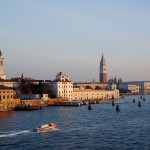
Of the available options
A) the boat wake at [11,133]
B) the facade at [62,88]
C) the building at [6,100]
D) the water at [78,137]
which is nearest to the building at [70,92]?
the facade at [62,88]

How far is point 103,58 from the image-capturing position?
82.1m

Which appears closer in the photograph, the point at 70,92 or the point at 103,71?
the point at 70,92

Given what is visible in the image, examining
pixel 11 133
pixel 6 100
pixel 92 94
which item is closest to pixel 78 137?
pixel 11 133

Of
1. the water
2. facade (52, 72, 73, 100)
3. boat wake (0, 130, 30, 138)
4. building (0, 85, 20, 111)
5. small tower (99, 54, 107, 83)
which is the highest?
small tower (99, 54, 107, 83)

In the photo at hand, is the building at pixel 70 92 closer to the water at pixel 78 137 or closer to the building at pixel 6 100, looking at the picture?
the building at pixel 6 100

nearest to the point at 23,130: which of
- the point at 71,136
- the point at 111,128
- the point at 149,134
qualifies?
the point at 71,136

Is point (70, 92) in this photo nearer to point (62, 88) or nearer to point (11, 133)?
point (62, 88)

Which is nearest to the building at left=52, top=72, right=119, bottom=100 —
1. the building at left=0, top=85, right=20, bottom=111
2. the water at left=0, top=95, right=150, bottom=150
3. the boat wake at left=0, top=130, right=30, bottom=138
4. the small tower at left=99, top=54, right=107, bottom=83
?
the building at left=0, top=85, right=20, bottom=111

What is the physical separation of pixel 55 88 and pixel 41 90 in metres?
Result: 5.00

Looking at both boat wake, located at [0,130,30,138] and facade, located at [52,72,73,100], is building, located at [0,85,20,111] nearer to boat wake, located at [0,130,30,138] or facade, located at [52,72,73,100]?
boat wake, located at [0,130,30,138]

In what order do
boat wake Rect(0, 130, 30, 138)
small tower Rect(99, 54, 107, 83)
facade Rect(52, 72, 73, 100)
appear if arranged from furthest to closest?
small tower Rect(99, 54, 107, 83) → facade Rect(52, 72, 73, 100) → boat wake Rect(0, 130, 30, 138)

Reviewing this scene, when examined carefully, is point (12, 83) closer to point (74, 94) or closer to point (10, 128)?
point (74, 94)

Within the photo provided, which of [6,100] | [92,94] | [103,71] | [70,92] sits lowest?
[6,100]

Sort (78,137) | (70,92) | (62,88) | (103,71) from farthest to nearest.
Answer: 1. (103,71)
2. (70,92)
3. (62,88)
4. (78,137)
